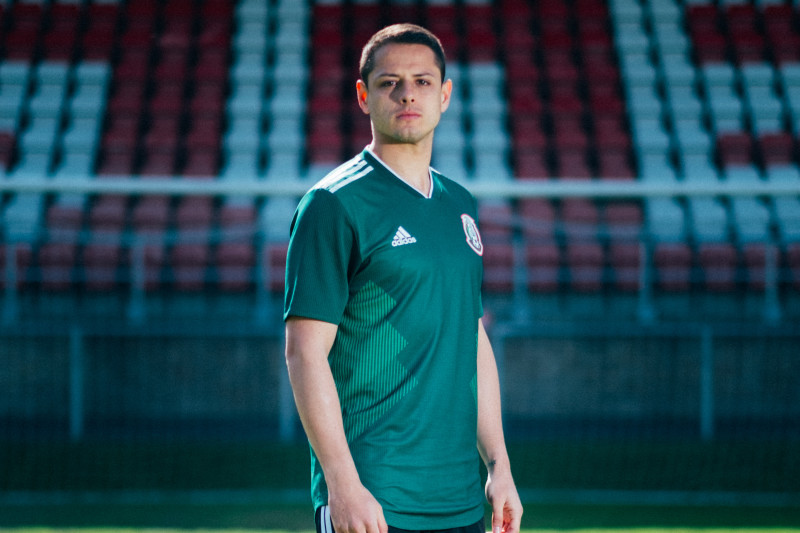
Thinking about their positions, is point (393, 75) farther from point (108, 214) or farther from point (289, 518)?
point (108, 214)

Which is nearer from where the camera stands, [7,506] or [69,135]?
[7,506]

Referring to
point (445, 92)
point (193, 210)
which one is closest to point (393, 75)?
point (445, 92)

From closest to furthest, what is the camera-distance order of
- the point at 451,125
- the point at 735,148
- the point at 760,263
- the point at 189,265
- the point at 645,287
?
the point at 645,287
the point at 760,263
the point at 189,265
the point at 735,148
the point at 451,125

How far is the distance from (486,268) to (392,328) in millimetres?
4933

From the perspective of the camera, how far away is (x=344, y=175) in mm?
1499

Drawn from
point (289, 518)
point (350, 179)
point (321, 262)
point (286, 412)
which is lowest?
point (289, 518)

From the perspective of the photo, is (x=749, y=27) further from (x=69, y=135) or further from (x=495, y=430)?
(x=495, y=430)

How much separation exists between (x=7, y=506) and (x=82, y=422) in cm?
115

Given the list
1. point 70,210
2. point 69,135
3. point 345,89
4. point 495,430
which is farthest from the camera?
point 345,89

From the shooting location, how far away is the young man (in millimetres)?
1424

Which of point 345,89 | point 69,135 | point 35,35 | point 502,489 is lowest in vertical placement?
point 502,489

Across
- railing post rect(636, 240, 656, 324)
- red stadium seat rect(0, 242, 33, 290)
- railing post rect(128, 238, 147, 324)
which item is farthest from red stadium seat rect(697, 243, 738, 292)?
red stadium seat rect(0, 242, 33, 290)

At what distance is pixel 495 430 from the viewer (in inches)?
66.8

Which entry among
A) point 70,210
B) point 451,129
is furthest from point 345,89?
point 70,210
